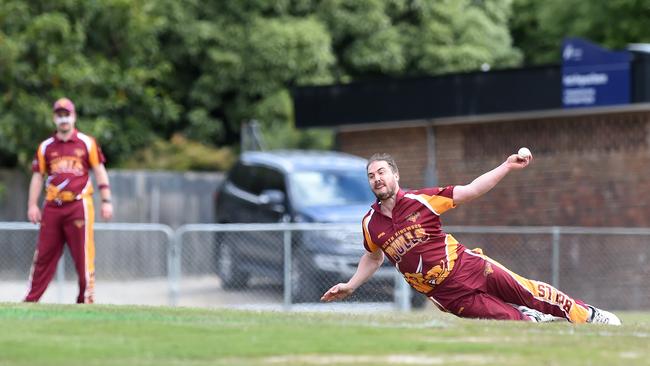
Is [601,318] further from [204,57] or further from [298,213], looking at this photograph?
[204,57]

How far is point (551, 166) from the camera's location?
808 inches

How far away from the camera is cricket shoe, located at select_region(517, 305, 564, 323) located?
10211mm

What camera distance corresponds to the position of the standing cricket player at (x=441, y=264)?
1007 cm

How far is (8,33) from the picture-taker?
23.5m

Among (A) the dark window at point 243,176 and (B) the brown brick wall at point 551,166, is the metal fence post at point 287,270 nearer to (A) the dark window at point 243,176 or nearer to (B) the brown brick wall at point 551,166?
(A) the dark window at point 243,176

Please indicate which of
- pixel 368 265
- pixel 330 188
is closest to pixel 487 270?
pixel 368 265

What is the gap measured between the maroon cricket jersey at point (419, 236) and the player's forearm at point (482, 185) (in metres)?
0.08

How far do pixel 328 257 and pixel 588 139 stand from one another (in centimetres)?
498

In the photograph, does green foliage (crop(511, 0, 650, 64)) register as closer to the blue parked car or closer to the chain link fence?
the chain link fence

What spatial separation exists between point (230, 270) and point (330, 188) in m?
1.81

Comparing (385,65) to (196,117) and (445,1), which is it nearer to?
(445,1)

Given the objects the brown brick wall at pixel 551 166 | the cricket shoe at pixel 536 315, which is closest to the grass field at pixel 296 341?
the cricket shoe at pixel 536 315

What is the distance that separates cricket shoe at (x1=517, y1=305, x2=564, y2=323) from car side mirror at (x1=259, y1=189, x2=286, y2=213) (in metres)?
8.67

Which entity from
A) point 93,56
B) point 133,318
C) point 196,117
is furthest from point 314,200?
point 196,117
